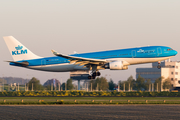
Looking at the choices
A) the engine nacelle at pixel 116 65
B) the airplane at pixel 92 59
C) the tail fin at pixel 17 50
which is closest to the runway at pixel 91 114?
the engine nacelle at pixel 116 65

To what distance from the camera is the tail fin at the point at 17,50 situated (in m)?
64.1

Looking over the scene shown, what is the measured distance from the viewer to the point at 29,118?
93.7 feet

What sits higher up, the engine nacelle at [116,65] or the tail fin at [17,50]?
the tail fin at [17,50]

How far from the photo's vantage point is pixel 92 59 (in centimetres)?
5344

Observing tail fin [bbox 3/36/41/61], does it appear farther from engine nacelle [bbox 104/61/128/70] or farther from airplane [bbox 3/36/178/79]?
engine nacelle [bbox 104/61/128/70]

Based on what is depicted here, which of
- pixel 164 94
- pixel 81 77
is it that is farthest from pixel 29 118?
pixel 81 77

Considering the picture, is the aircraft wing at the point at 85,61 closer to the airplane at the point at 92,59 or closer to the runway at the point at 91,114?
the airplane at the point at 92,59

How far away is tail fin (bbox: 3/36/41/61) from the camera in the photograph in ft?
210

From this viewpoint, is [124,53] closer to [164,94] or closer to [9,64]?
[9,64]

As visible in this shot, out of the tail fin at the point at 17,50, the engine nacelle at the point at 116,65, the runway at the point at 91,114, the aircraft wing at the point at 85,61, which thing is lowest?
the runway at the point at 91,114

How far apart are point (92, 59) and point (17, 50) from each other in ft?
71.3

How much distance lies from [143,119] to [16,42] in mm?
46008

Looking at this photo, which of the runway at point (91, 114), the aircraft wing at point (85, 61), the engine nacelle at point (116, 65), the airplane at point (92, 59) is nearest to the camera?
the runway at point (91, 114)

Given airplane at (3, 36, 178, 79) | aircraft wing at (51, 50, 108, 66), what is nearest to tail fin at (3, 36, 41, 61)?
airplane at (3, 36, 178, 79)
